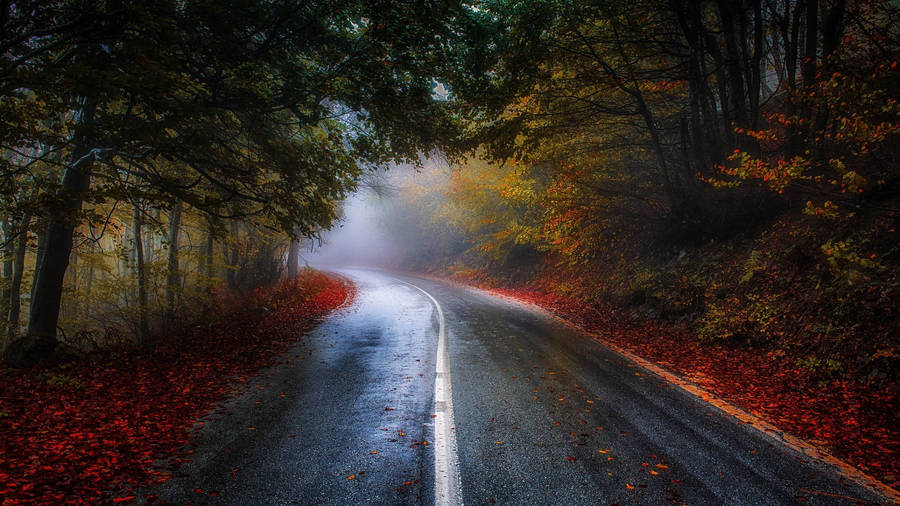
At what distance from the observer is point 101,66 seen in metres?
4.83

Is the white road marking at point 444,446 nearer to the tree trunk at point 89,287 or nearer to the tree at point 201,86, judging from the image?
the tree at point 201,86

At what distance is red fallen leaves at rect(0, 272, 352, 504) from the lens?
3250 millimetres

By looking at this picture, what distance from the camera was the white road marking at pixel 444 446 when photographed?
2977 millimetres

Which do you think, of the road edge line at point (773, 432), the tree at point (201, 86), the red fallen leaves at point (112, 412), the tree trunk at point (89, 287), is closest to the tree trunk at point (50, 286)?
the tree at point (201, 86)

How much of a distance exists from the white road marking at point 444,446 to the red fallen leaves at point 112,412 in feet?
7.50

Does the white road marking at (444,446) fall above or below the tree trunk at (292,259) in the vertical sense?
below

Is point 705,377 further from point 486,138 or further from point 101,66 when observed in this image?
point 101,66

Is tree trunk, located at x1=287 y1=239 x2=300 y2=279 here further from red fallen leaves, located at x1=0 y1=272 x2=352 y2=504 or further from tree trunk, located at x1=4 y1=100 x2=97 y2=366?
tree trunk, located at x1=4 y1=100 x2=97 y2=366

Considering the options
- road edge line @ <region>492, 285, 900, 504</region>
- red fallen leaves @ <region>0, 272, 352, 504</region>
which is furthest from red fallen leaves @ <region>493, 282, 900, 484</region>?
red fallen leaves @ <region>0, 272, 352, 504</region>

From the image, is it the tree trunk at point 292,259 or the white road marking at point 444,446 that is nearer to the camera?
the white road marking at point 444,446

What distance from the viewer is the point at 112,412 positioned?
4.65m

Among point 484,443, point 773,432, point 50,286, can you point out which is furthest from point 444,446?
point 50,286

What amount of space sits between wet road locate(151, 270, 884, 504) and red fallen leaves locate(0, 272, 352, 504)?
1.41ft

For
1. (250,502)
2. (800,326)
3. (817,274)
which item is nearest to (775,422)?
(800,326)
